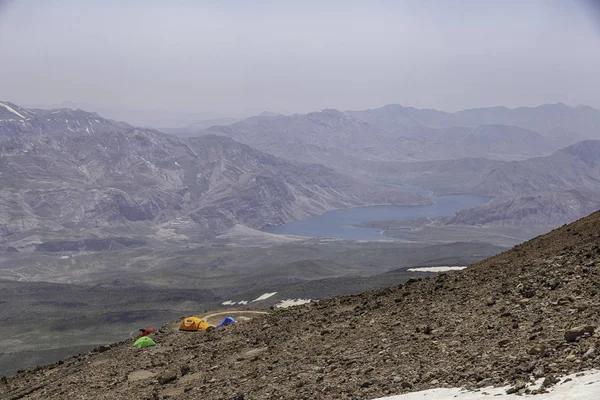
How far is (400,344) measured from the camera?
1598cm

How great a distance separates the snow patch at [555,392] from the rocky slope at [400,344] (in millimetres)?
313

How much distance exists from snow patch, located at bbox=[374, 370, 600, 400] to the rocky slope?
1.03 feet

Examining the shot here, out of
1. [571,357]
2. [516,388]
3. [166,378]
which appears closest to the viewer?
[516,388]

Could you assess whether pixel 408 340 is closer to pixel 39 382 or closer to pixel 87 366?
pixel 87 366

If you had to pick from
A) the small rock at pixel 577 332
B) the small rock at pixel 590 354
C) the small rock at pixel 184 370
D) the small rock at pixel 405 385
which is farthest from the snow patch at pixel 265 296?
the small rock at pixel 590 354

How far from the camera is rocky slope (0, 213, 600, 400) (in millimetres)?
12820

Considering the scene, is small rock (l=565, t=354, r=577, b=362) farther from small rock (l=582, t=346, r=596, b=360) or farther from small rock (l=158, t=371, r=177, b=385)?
small rock (l=158, t=371, r=177, b=385)

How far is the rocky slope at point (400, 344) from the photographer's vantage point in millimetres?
12820

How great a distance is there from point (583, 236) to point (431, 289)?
5.07 m

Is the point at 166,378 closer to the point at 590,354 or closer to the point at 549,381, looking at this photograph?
the point at 549,381

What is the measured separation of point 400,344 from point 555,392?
611 cm

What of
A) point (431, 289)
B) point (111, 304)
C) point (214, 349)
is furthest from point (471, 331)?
point (111, 304)

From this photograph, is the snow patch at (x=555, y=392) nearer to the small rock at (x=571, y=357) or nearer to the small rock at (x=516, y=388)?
the small rock at (x=516, y=388)

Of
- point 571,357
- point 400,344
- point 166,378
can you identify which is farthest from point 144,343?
point 571,357
